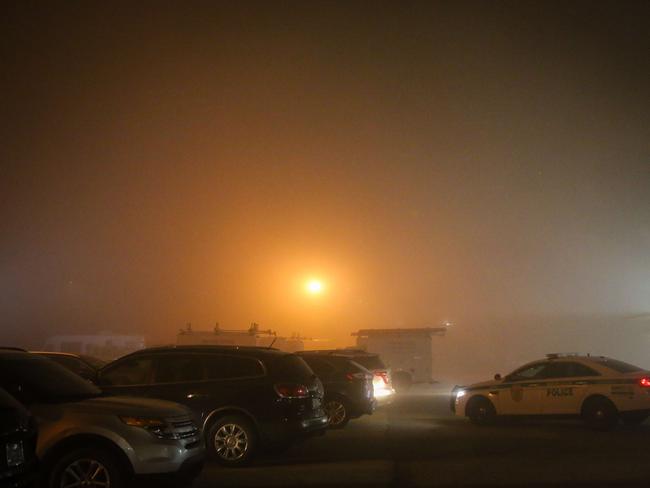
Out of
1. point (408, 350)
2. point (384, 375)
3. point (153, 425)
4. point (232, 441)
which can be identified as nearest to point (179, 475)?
point (153, 425)

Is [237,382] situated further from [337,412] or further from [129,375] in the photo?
[337,412]

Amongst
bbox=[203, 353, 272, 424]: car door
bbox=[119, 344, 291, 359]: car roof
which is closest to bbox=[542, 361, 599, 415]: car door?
bbox=[119, 344, 291, 359]: car roof

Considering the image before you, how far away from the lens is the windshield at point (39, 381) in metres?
7.29

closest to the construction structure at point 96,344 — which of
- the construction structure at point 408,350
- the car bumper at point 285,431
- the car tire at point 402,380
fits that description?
the construction structure at point 408,350

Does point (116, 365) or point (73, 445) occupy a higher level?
point (116, 365)

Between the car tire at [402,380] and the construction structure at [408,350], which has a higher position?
the construction structure at [408,350]

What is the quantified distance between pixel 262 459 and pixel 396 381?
58.5 ft

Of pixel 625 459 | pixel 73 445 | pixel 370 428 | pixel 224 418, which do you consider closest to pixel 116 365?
pixel 224 418

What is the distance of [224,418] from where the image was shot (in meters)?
9.66

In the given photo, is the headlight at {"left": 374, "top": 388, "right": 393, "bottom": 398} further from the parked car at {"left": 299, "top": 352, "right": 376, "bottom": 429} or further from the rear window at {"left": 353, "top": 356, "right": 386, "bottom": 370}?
the parked car at {"left": 299, "top": 352, "right": 376, "bottom": 429}

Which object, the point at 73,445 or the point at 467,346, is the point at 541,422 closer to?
the point at 73,445

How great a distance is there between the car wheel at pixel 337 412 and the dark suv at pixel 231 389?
3.23 meters

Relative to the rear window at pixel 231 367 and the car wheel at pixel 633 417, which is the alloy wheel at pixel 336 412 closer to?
the rear window at pixel 231 367

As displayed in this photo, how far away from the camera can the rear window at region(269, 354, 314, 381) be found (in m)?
10.0
